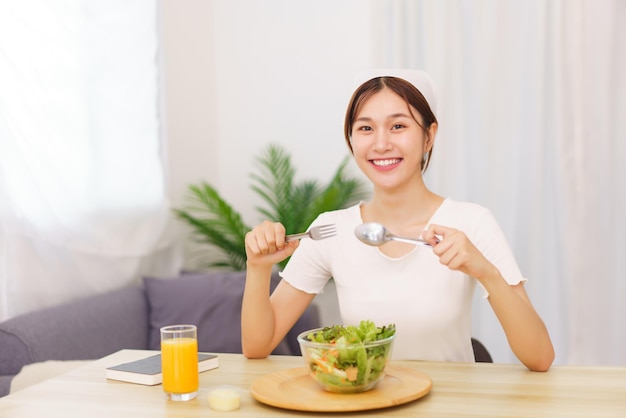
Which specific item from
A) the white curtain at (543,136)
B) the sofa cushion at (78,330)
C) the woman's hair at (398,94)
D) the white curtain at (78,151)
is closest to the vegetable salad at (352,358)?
the woman's hair at (398,94)

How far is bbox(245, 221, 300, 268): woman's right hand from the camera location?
1.82 metres

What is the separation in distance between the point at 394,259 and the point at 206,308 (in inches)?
64.4

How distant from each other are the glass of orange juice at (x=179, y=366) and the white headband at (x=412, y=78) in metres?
0.90

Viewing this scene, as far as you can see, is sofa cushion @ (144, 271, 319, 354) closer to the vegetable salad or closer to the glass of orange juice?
the glass of orange juice

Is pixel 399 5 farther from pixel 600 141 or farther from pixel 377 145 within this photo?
pixel 377 145

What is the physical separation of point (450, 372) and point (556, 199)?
Result: 2.40 metres

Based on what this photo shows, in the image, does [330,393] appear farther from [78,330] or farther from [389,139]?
[78,330]

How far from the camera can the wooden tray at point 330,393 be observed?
4.60ft

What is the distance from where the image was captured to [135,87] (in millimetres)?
3668

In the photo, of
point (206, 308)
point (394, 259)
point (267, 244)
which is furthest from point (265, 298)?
point (206, 308)

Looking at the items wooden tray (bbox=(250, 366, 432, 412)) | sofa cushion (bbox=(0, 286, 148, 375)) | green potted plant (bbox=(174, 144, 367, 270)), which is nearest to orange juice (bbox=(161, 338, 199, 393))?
wooden tray (bbox=(250, 366, 432, 412))

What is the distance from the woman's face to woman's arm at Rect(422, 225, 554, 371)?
44 cm

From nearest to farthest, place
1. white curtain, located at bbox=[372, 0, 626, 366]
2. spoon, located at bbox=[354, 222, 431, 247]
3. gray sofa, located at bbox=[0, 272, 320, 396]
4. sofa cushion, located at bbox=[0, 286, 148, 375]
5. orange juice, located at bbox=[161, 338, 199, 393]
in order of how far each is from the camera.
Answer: orange juice, located at bbox=[161, 338, 199, 393] → spoon, located at bbox=[354, 222, 431, 247] → sofa cushion, located at bbox=[0, 286, 148, 375] → gray sofa, located at bbox=[0, 272, 320, 396] → white curtain, located at bbox=[372, 0, 626, 366]

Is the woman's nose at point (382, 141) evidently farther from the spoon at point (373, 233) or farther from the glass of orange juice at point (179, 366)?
the glass of orange juice at point (179, 366)
